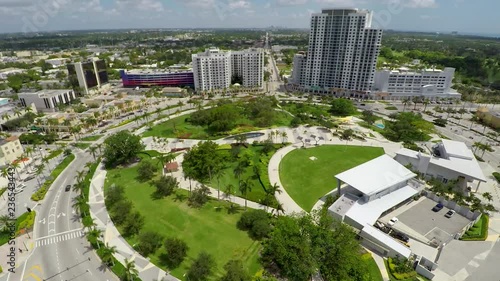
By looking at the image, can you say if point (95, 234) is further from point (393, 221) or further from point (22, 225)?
point (393, 221)

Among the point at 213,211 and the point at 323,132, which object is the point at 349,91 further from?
the point at 213,211

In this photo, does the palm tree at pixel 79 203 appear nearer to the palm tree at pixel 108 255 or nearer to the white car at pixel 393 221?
the palm tree at pixel 108 255

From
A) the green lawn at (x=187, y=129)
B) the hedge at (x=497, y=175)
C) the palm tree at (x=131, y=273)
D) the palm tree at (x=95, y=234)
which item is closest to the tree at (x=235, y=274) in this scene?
the palm tree at (x=131, y=273)

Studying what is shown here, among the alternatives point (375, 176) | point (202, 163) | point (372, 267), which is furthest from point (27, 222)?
point (375, 176)

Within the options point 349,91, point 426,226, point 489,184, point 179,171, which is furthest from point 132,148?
point 349,91

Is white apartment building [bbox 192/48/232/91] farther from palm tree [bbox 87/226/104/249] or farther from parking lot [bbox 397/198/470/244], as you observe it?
parking lot [bbox 397/198/470/244]

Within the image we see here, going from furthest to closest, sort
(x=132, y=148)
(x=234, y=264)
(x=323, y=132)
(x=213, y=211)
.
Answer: (x=323, y=132), (x=132, y=148), (x=213, y=211), (x=234, y=264)
